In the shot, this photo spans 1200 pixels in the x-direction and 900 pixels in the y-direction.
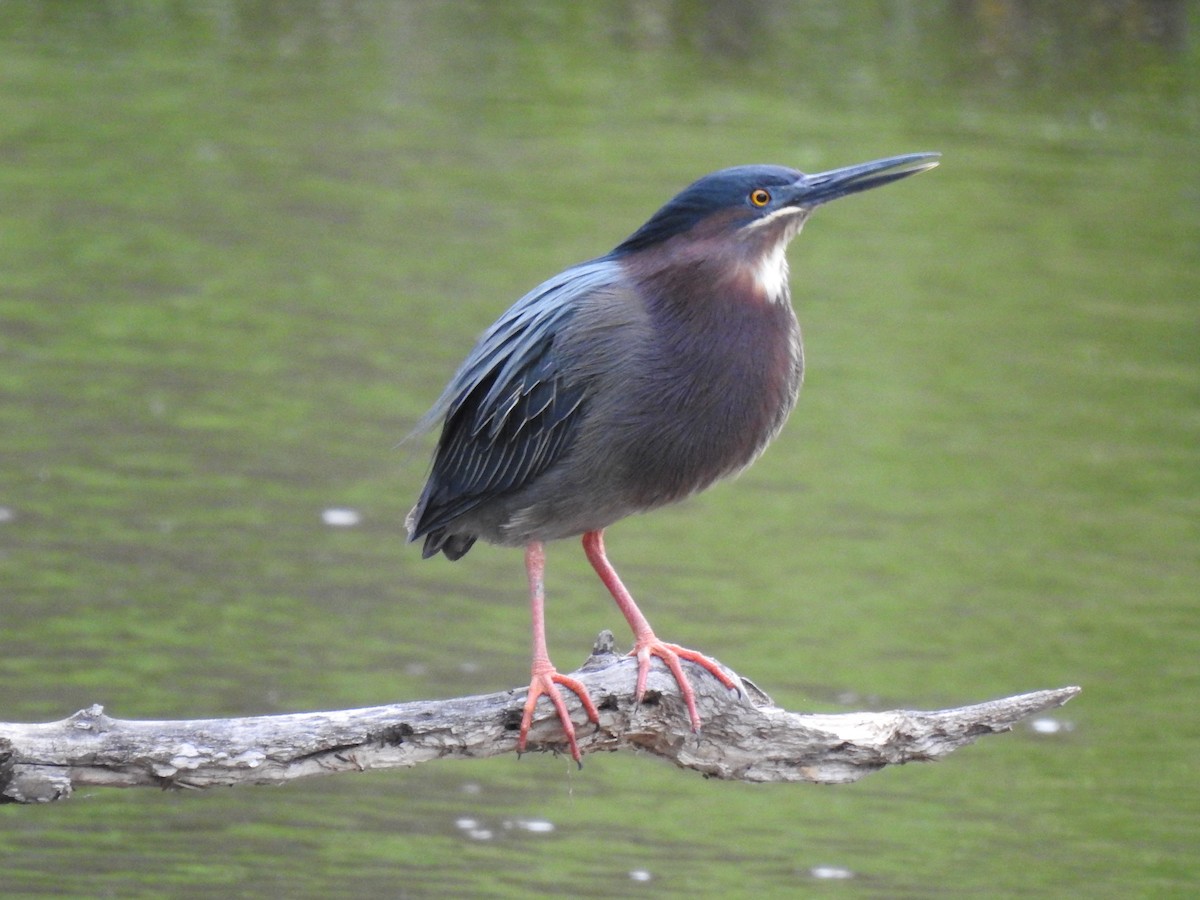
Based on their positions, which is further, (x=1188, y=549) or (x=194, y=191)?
(x=194, y=191)

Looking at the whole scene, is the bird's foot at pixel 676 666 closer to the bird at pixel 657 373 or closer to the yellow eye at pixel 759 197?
the bird at pixel 657 373

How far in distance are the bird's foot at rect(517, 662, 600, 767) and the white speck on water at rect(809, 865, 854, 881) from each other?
2.90 metres

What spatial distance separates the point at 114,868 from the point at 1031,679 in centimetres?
447

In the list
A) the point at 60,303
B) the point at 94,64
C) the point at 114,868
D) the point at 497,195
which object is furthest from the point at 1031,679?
the point at 94,64

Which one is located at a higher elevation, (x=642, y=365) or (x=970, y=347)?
(x=642, y=365)

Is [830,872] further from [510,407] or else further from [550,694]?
[510,407]

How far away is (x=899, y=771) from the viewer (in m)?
8.95

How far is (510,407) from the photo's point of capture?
5.47 meters

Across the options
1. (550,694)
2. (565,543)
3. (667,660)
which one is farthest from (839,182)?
(565,543)

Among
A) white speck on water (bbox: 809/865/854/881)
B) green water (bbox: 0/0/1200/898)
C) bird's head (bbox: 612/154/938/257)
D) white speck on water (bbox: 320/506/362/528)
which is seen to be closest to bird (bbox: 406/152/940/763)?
bird's head (bbox: 612/154/938/257)

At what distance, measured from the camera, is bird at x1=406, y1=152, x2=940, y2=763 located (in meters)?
5.19

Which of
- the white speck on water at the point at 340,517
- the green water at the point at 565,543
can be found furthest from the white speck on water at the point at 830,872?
the white speck on water at the point at 340,517

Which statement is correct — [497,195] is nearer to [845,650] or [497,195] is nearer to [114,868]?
[845,650]

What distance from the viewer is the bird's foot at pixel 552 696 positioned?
5133mm
